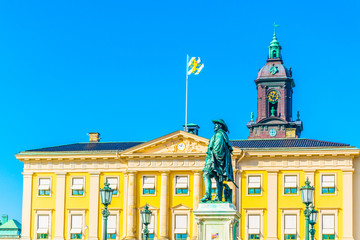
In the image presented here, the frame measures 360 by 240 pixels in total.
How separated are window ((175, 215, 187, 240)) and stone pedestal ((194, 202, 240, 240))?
4792 cm

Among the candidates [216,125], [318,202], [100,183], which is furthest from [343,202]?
[216,125]

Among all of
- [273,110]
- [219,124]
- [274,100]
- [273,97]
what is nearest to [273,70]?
[273,97]

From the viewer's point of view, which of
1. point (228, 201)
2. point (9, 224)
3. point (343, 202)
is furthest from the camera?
point (9, 224)

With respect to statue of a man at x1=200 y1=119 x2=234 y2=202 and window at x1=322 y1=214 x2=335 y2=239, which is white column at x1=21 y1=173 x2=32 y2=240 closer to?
window at x1=322 y1=214 x2=335 y2=239

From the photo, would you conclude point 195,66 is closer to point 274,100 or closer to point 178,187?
point 178,187

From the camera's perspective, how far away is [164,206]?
3177 inches

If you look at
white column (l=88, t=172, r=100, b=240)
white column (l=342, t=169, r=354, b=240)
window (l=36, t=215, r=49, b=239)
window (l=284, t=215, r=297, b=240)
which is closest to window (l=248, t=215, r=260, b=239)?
window (l=284, t=215, r=297, b=240)

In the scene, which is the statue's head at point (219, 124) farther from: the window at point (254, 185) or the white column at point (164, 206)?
the white column at point (164, 206)

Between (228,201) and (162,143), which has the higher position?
(162,143)

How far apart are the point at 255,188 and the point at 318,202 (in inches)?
212

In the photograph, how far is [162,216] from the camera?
80625mm

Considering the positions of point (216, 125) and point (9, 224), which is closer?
point (216, 125)

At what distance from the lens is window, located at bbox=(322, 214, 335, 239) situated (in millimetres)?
77750

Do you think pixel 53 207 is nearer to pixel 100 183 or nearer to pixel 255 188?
pixel 100 183
